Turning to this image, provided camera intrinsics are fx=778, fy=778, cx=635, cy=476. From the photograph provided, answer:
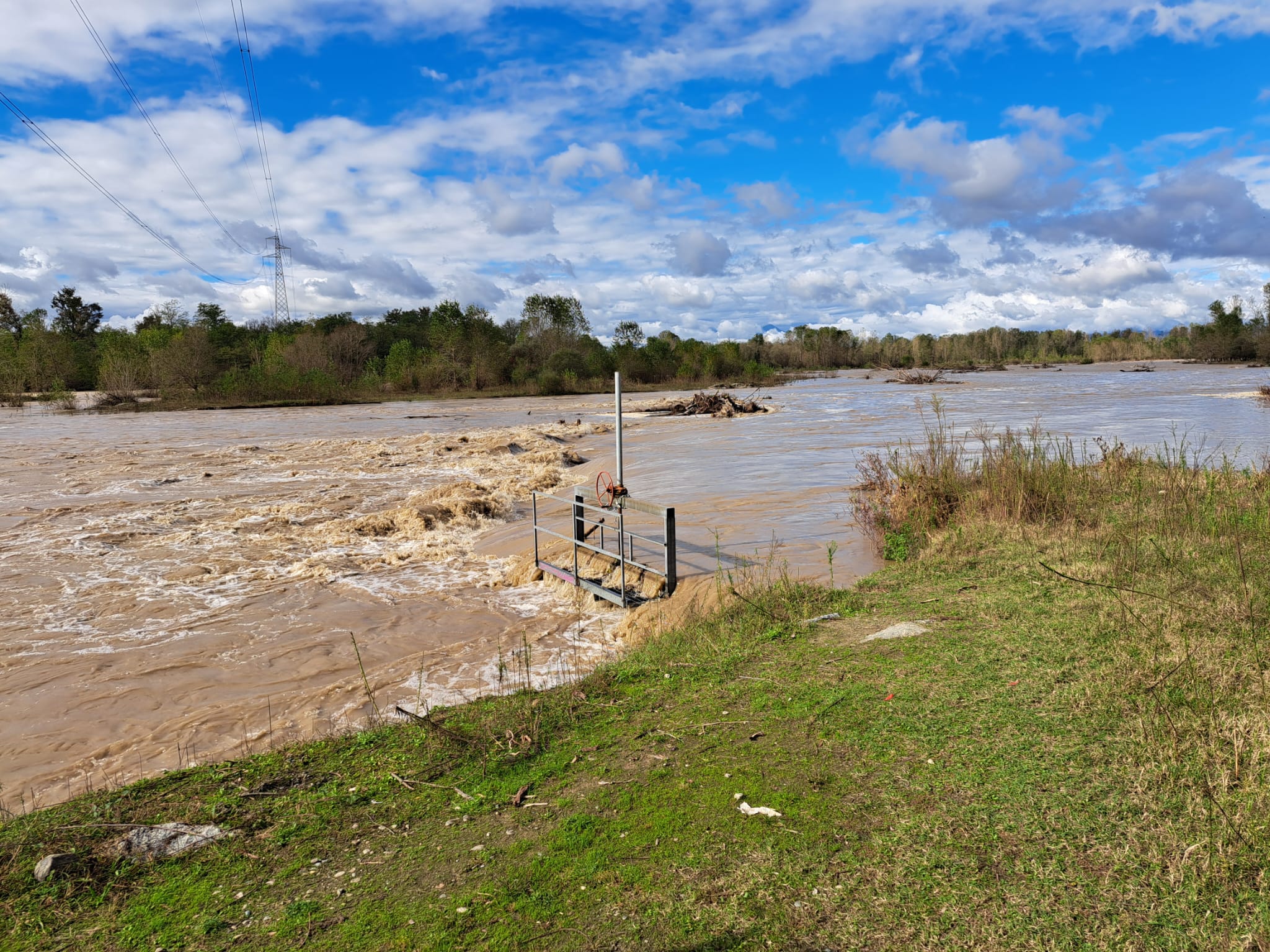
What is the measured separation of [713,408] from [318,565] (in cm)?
3133

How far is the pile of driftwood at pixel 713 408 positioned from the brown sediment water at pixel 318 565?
372 inches

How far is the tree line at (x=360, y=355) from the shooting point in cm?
5812

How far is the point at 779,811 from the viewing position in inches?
159

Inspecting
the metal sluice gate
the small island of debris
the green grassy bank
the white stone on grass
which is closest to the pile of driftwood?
the small island of debris

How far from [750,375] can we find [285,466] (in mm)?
60369

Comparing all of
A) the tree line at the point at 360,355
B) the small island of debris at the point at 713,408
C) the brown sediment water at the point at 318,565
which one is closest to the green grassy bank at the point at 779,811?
the brown sediment water at the point at 318,565

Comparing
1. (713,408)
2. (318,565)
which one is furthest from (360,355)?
(318,565)

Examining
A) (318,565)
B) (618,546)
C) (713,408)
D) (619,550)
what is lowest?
(318,565)

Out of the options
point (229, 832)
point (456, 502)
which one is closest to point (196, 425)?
point (456, 502)

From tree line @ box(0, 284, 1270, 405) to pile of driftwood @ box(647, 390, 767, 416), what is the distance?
18.1 meters

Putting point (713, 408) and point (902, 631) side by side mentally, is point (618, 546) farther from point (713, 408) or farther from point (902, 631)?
point (713, 408)

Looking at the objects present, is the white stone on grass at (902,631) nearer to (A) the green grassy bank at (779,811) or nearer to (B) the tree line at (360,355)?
(A) the green grassy bank at (779,811)

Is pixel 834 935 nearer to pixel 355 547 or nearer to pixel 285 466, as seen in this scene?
pixel 355 547

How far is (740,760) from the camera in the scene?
4664 millimetres
